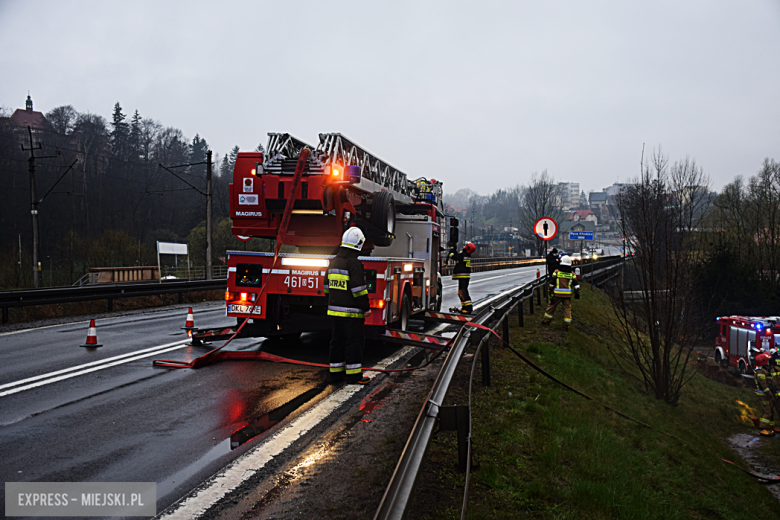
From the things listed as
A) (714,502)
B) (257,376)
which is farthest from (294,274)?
(714,502)

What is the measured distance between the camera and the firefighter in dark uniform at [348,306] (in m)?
6.55

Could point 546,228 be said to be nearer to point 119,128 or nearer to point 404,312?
point 404,312

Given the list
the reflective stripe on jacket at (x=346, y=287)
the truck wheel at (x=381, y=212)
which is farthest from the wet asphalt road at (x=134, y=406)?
the truck wheel at (x=381, y=212)

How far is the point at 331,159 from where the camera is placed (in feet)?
29.7

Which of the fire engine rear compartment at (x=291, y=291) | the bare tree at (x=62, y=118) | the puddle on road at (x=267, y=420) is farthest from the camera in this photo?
the bare tree at (x=62, y=118)

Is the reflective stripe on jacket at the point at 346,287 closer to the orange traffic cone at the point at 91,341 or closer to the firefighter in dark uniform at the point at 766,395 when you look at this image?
the orange traffic cone at the point at 91,341

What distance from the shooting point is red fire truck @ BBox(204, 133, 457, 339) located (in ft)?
25.5

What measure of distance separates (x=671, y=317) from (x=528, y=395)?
5030 mm

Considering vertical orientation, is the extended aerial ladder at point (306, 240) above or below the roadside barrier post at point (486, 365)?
above

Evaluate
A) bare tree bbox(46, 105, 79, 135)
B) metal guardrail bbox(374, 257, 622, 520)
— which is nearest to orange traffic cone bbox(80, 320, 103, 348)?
metal guardrail bbox(374, 257, 622, 520)

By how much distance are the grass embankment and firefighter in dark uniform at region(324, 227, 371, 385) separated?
1307 millimetres

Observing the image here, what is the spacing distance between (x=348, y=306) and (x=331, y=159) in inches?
133

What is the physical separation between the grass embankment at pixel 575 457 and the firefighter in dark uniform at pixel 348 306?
131 centimetres

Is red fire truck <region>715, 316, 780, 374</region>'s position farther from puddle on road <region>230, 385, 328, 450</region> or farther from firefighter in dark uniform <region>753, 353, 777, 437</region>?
puddle on road <region>230, 385, 328, 450</region>
